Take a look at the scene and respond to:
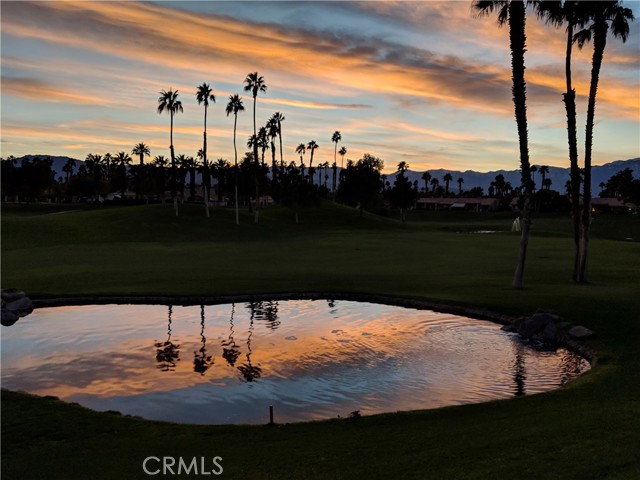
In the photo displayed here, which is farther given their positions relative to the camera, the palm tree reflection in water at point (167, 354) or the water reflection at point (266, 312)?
the water reflection at point (266, 312)

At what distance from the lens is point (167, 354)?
25922 millimetres

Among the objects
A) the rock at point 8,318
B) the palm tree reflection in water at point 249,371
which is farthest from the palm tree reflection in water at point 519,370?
the rock at point 8,318

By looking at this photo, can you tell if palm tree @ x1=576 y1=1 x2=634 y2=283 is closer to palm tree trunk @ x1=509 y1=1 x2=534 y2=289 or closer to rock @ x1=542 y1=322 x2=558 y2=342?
palm tree trunk @ x1=509 y1=1 x2=534 y2=289

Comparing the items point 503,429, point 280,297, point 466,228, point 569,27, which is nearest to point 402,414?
point 503,429

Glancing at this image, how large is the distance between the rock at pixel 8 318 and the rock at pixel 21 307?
0.33 m

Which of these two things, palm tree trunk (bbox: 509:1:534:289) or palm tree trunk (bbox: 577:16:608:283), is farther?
palm tree trunk (bbox: 577:16:608:283)

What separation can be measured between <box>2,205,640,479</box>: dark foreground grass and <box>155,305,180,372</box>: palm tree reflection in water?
598 centimetres

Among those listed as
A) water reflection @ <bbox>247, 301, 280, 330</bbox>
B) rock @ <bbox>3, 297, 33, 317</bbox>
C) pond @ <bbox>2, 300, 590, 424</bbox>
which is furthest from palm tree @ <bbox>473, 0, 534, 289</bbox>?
rock @ <bbox>3, 297, 33, 317</bbox>

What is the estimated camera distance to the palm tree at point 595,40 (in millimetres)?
41312

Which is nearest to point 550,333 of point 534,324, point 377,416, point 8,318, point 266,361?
point 534,324

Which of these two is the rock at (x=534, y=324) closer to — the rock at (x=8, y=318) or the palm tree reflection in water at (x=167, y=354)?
the palm tree reflection in water at (x=167, y=354)

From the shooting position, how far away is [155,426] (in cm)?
1619

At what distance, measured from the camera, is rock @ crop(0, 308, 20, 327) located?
32.0m

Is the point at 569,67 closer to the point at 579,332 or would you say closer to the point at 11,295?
the point at 579,332
